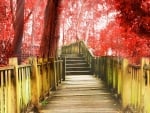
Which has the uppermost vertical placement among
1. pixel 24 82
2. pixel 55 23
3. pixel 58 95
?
pixel 55 23

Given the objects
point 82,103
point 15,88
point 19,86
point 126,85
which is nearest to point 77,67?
point 82,103

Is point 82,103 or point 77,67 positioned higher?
point 77,67

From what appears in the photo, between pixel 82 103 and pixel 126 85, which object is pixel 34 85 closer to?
pixel 82 103

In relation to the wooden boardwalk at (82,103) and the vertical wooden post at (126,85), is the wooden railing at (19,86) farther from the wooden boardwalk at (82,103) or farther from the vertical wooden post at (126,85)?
the vertical wooden post at (126,85)

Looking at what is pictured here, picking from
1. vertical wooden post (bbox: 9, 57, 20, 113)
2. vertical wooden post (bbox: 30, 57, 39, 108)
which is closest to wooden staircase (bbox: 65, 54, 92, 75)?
vertical wooden post (bbox: 30, 57, 39, 108)

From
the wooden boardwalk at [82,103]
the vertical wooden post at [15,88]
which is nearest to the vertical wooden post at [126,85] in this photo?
the wooden boardwalk at [82,103]

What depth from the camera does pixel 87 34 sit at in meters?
42.7

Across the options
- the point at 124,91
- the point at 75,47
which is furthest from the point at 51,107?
the point at 75,47

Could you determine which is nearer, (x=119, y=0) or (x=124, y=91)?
(x=124, y=91)

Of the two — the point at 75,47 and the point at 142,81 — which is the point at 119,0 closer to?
the point at 142,81

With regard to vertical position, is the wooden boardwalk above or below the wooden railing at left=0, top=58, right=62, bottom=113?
below

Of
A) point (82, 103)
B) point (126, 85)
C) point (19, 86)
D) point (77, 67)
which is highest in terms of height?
point (19, 86)

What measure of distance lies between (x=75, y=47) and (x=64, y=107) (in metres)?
23.0

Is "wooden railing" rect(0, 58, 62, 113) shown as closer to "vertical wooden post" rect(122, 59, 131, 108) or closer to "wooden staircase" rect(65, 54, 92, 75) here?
"vertical wooden post" rect(122, 59, 131, 108)
